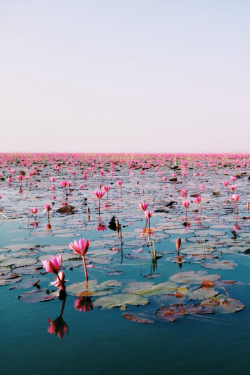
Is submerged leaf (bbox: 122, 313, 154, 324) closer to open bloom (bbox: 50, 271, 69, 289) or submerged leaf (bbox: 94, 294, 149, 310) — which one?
submerged leaf (bbox: 94, 294, 149, 310)

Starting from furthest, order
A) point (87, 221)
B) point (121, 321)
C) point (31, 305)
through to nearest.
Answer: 1. point (87, 221)
2. point (31, 305)
3. point (121, 321)

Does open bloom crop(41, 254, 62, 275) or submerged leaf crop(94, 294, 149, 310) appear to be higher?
open bloom crop(41, 254, 62, 275)

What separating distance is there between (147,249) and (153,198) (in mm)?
3730

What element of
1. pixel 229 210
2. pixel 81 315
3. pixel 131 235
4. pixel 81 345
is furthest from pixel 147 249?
pixel 229 210

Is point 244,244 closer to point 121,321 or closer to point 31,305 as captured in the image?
point 121,321

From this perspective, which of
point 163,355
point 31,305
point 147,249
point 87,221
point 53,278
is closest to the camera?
point 163,355

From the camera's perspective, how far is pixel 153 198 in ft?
23.1

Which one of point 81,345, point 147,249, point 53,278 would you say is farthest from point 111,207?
point 81,345

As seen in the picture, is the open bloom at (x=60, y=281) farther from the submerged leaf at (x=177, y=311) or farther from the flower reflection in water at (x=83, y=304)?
the submerged leaf at (x=177, y=311)

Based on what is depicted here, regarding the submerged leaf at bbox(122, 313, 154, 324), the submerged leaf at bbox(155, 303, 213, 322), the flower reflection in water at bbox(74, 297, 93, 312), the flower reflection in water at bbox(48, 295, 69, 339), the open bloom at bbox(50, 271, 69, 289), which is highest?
the open bloom at bbox(50, 271, 69, 289)

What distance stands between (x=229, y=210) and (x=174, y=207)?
103 centimetres

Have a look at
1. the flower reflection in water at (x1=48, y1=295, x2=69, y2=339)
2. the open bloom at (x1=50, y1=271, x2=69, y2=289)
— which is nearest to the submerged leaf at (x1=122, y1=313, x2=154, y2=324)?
the flower reflection in water at (x1=48, y1=295, x2=69, y2=339)

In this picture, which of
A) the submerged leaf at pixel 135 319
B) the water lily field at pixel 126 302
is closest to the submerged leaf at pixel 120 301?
the water lily field at pixel 126 302

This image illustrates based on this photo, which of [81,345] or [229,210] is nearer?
[81,345]
